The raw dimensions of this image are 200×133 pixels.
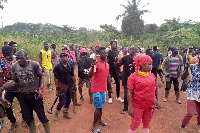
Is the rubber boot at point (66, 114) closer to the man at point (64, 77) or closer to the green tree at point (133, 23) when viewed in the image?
the man at point (64, 77)

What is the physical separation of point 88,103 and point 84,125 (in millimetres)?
1508

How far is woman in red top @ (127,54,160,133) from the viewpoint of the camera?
303 centimetres

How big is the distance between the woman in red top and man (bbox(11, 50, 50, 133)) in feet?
5.90

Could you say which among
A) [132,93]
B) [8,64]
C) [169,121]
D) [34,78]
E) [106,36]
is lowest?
[169,121]

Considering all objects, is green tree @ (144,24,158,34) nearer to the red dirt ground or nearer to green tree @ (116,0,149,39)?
green tree @ (116,0,149,39)

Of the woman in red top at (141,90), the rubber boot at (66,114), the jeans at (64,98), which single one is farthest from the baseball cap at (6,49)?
the woman in red top at (141,90)

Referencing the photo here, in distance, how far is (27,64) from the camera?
3404 millimetres

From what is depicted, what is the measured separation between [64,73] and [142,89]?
2236mm

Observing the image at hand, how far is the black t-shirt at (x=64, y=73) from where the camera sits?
14.5ft

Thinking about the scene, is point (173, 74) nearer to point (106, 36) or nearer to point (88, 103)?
point (88, 103)

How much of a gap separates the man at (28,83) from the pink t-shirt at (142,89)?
6.05ft

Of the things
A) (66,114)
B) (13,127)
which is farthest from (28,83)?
(66,114)

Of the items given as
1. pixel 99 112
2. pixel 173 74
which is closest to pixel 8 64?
pixel 99 112

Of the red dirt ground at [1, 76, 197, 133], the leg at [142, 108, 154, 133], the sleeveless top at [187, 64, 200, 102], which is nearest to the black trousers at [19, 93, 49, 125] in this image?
the red dirt ground at [1, 76, 197, 133]
